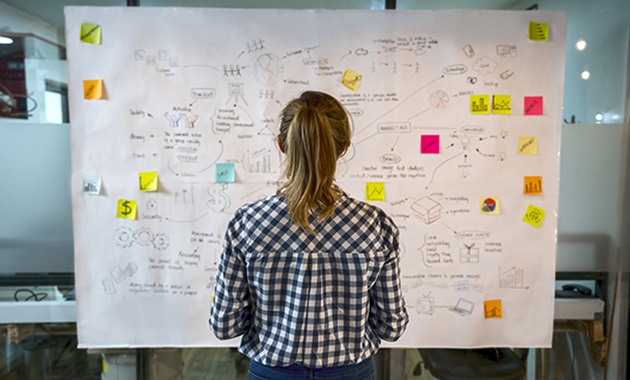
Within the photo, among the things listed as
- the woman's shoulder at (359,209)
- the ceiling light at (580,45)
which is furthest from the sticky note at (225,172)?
the ceiling light at (580,45)

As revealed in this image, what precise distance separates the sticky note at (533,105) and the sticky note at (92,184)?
6.06 ft

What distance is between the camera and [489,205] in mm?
1793

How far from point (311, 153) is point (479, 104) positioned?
1.11m

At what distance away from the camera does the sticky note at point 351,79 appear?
1740 mm

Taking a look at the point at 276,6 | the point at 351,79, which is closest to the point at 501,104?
the point at 351,79

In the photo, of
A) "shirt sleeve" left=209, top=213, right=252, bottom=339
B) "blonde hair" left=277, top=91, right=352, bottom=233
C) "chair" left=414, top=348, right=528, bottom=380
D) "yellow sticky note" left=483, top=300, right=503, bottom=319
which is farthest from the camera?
"chair" left=414, top=348, right=528, bottom=380

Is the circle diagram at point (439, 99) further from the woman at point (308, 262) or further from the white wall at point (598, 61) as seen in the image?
the woman at point (308, 262)

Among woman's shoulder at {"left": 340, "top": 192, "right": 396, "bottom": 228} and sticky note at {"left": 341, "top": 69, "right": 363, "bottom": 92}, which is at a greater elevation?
sticky note at {"left": 341, "top": 69, "right": 363, "bottom": 92}

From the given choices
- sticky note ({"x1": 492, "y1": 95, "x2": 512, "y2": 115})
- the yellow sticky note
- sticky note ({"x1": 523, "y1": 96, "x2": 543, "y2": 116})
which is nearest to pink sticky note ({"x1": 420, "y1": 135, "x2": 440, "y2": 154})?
sticky note ({"x1": 492, "y1": 95, "x2": 512, "y2": 115})

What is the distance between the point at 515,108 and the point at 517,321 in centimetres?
93

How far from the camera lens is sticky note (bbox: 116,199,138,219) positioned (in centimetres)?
178

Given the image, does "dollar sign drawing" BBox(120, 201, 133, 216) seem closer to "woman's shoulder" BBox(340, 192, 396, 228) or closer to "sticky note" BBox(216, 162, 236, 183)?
"sticky note" BBox(216, 162, 236, 183)

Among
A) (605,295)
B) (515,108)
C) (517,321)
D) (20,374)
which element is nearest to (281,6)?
(515,108)

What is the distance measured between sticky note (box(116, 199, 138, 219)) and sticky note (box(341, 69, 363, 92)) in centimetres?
104
